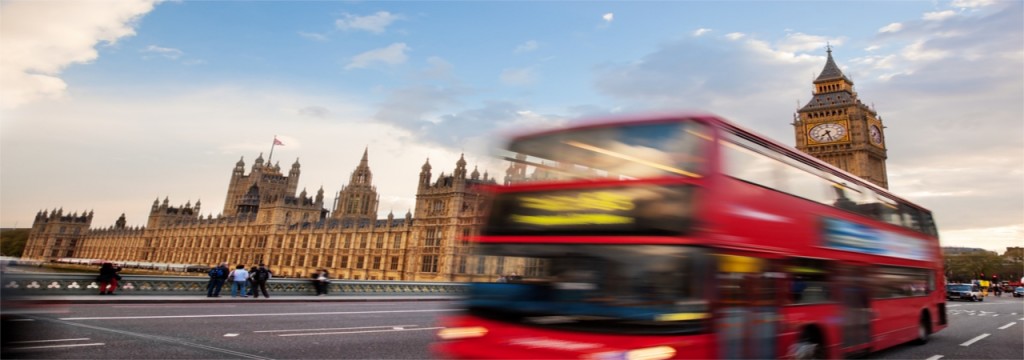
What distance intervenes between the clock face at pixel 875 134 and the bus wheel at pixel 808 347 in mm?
89019

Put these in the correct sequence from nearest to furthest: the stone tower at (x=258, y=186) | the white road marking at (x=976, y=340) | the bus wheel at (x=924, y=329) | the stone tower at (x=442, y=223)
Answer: the bus wheel at (x=924, y=329) → the white road marking at (x=976, y=340) → the stone tower at (x=442, y=223) → the stone tower at (x=258, y=186)

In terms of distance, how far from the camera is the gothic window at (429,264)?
59.4 meters

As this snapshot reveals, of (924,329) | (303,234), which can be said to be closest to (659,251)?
(924,329)

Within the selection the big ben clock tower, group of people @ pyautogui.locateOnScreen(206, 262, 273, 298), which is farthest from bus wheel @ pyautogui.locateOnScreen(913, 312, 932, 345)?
the big ben clock tower

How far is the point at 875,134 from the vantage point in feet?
266

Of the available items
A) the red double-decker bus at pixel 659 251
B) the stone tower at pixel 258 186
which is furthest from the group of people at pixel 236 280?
the stone tower at pixel 258 186

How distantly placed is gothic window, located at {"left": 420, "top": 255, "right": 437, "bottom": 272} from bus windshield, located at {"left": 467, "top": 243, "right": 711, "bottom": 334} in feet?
180

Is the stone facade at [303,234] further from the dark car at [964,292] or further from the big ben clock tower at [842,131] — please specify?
the big ben clock tower at [842,131]

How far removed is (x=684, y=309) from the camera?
191 inches

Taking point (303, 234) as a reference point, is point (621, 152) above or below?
below

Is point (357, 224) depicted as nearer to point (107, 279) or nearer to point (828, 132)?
point (107, 279)

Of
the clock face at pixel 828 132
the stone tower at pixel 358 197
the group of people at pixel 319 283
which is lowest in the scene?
the group of people at pixel 319 283

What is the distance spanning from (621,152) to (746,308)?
89.3 inches

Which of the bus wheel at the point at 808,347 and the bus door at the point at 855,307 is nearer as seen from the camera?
the bus wheel at the point at 808,347
